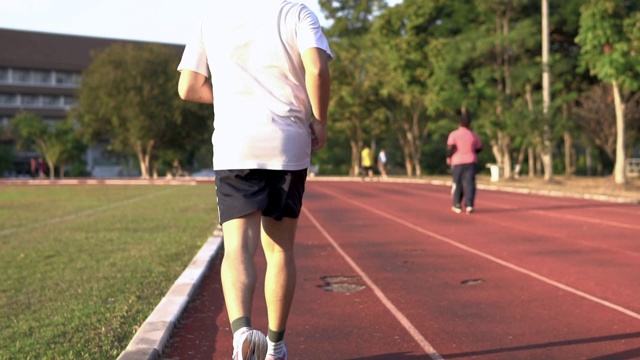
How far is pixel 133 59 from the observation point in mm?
54219

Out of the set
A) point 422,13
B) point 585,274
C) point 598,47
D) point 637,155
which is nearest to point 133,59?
point 422,13

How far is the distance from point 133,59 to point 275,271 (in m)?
53.0

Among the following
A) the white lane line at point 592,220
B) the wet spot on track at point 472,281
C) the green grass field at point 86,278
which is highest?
the green grass field at point 86,278

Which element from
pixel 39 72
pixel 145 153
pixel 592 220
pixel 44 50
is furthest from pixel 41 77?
pixel 592 220

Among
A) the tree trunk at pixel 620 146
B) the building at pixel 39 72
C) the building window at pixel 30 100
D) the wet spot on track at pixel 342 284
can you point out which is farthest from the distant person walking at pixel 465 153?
the building window at pixel 30 100

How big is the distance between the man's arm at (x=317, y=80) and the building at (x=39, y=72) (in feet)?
321

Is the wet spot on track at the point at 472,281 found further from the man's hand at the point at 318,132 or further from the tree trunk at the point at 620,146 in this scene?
the tree trunk at the point at 620,146

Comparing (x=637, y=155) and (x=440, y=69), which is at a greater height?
(x=440, y=69)

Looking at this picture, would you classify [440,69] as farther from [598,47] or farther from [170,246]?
[170,246]

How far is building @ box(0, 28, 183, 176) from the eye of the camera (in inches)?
3846

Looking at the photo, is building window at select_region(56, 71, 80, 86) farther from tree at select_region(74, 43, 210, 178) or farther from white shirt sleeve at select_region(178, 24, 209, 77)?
white shirt sleeve at select_region(178, 24, 209, 77)

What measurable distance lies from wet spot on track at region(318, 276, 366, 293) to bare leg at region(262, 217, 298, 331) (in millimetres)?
3108

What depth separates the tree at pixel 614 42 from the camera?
79.3 feet

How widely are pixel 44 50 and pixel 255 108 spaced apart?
106 metres
